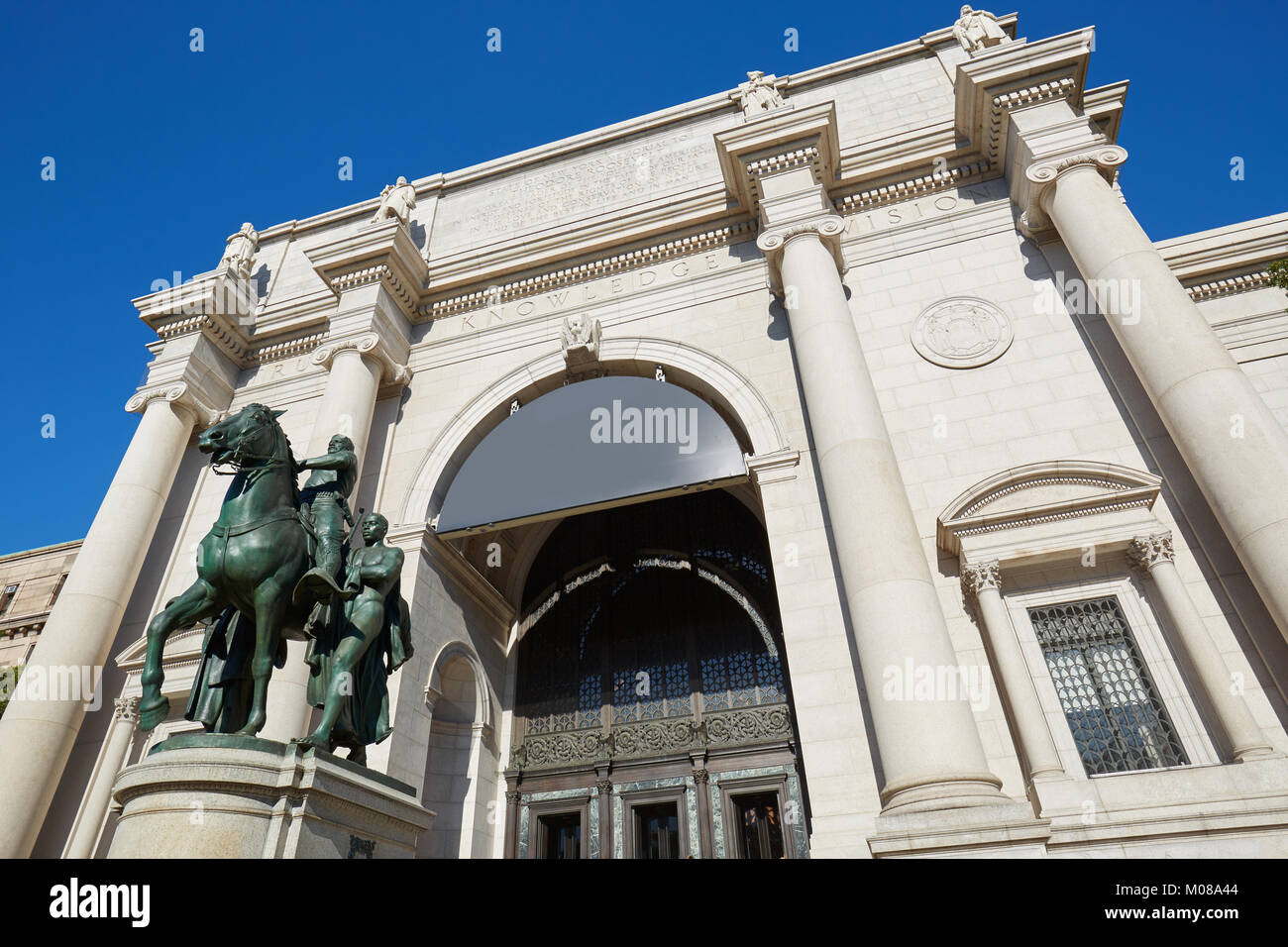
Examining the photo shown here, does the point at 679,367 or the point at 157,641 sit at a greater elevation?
the point at 679,367

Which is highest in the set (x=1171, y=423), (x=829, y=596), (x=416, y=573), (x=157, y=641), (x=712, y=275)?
(x=712, y=275)

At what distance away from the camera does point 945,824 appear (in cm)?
682

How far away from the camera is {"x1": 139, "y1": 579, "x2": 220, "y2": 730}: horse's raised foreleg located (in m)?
5.78

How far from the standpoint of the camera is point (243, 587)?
6.04m

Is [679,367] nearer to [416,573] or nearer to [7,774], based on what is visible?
[416,573]

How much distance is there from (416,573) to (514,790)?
4763 millimetres

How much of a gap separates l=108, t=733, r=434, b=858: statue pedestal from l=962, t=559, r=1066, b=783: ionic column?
6926 millimetres

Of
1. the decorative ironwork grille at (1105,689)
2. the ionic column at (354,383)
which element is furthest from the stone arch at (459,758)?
the decorative ironwork grille at (1105,689)

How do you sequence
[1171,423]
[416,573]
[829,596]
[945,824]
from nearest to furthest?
[945,824] < [1171,423] < [829,596] < [416,573]

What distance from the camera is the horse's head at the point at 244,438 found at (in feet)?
20.7

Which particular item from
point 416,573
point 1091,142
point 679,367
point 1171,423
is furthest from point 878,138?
point 416,573

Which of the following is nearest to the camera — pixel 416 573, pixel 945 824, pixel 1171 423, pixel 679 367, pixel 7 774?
pixel 945 824

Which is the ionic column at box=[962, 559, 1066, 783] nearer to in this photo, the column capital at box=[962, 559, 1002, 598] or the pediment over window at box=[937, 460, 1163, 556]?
the column capital at box=[962, 559, 1002, 598]

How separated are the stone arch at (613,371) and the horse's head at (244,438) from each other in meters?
6.52
